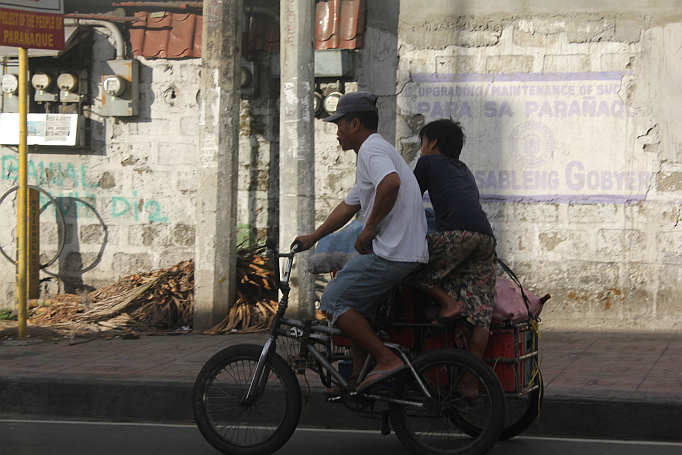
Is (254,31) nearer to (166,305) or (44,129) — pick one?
(44,129)

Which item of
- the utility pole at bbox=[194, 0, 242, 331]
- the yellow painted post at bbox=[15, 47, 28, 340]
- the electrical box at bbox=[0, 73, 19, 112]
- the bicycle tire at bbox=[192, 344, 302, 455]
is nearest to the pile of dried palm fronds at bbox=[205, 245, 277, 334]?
the utility pole at bbox=[194, 0, 242, 331]

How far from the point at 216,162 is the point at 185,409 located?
2917 millimetres

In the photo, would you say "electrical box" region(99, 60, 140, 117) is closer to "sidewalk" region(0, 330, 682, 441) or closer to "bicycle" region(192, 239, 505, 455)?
"sidewalk" region(0, 330, 682, 441)

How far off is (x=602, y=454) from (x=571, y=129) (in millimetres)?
3977

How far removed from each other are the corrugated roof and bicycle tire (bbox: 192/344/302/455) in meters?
4.50

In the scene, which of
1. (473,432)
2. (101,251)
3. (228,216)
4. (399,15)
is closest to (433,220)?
(473,432)

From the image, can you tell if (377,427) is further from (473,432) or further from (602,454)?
(602,454)

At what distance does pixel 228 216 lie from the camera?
23.6 feet

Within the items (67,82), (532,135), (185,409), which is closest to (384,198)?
(185,409)

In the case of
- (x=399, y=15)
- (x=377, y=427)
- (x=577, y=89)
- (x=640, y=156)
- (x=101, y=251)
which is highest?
(x=399, y=15)

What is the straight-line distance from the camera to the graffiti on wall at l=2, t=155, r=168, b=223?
7984mm

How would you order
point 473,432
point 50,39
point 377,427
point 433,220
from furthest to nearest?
point 50,39 < point 377,427 < point 433,220 < point 473,432

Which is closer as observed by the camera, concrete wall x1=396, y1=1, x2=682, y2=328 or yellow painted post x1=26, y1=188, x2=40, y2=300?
concrete wall x1=396, y1=1, x2=682, y2=328

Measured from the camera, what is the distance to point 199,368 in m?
5.44
